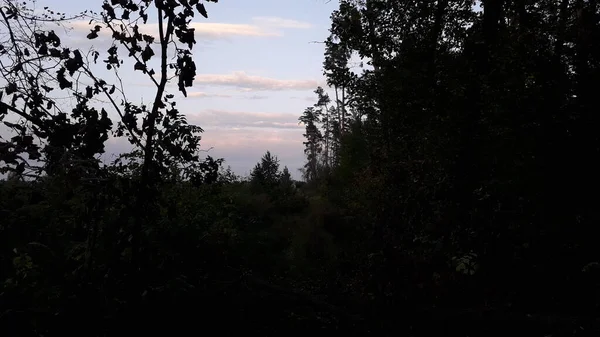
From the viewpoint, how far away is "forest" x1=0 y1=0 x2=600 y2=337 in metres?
3.84

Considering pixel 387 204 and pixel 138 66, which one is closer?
pixel 138 66

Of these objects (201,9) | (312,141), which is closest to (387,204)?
(201,9)

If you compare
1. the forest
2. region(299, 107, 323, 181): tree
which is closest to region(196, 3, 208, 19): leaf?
the forest

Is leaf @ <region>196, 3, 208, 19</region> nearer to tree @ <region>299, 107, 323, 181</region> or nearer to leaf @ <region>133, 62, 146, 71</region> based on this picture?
leaf @ <region>133, 62, 146, 71</region>

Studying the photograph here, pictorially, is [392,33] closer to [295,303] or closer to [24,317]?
[295,303]

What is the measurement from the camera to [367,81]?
11.4 metres

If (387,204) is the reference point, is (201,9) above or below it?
above

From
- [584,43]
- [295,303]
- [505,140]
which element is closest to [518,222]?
[505,140]

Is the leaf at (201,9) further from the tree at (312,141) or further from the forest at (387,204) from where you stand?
the tree at (312,141)

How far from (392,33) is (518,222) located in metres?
6.17

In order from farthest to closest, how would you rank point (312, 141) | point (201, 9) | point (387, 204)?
point (312, 141), point (387, 204), point (201, 9)

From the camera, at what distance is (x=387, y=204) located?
9492 millimetres

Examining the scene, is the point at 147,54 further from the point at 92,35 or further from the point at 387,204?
the point at 387,204

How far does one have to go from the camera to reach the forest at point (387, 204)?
3.84 m
